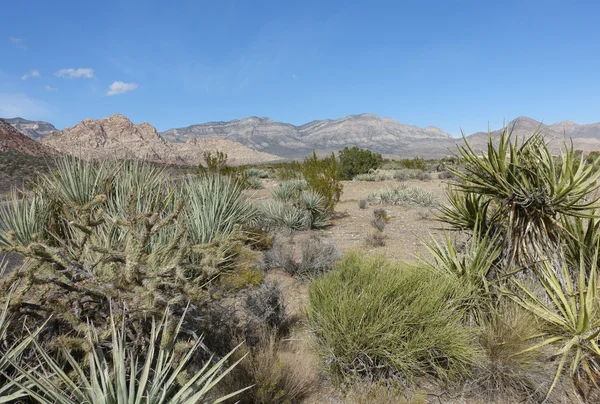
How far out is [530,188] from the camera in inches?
129

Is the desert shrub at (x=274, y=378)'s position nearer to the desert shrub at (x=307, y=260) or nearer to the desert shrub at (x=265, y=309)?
the desert shrub at (x=265, y=309)

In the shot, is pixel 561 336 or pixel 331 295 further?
pixel 331 295

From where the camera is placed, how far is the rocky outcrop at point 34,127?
14715cm

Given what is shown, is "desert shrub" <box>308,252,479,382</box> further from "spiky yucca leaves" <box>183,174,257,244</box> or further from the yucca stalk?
"spiky yucca leaves" <box>183,174,257,244</box>

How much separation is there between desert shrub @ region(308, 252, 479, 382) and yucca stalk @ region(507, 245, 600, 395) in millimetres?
605

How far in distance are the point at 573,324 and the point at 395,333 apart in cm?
152

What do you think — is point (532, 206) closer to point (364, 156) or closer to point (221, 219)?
point (221, 219)

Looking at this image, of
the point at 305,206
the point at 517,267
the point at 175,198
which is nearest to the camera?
the point at 517,267

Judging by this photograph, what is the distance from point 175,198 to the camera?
551cm

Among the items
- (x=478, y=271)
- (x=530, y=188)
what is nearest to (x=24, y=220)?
(x=478, y=271)

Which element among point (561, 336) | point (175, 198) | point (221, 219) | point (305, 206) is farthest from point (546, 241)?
point (305, 206)

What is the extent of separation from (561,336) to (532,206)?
123 cm

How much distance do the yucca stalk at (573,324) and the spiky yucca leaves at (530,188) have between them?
312 mm

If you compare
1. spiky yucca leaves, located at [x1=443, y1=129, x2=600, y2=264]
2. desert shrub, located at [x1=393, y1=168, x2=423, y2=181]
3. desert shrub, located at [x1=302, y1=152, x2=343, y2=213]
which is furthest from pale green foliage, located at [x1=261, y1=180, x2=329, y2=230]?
desert shrub, located at [x1=393, y1=168, x2=423, y2=181]
